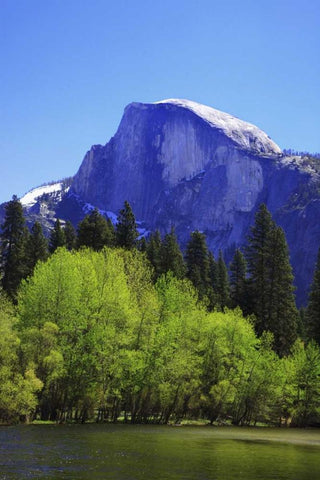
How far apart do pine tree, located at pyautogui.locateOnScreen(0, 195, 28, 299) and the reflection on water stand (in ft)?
134

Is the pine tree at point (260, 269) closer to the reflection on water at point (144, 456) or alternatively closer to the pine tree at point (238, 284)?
the pine tree at point (238, 284)

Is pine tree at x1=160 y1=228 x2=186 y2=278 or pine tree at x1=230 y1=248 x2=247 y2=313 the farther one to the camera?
pine tree at x1=160 y1=228 x2=186 y2=278

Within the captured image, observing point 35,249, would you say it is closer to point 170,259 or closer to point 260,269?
point 170,259

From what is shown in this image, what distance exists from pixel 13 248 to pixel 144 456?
2238 inches

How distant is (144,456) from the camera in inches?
1077

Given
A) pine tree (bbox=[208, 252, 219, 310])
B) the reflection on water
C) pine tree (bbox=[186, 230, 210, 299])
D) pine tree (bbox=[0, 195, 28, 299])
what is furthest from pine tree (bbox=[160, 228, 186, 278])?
the reflection on water

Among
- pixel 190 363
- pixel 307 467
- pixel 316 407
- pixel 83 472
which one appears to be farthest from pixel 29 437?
pixel 316 407

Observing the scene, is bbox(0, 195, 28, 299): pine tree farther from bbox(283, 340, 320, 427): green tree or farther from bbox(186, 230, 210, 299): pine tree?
bbox(283, 340, 320, 427): green tree

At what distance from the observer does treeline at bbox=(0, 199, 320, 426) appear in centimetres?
4384

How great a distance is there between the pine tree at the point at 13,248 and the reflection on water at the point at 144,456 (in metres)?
40.8

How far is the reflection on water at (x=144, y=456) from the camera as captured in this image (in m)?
22.2

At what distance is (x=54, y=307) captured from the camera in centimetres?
4675

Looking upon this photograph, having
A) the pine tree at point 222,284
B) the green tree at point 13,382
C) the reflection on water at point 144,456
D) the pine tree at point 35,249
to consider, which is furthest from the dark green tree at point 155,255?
the reflection on water at point 144,456

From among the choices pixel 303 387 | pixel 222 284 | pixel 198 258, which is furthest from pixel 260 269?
pixel 222 284
